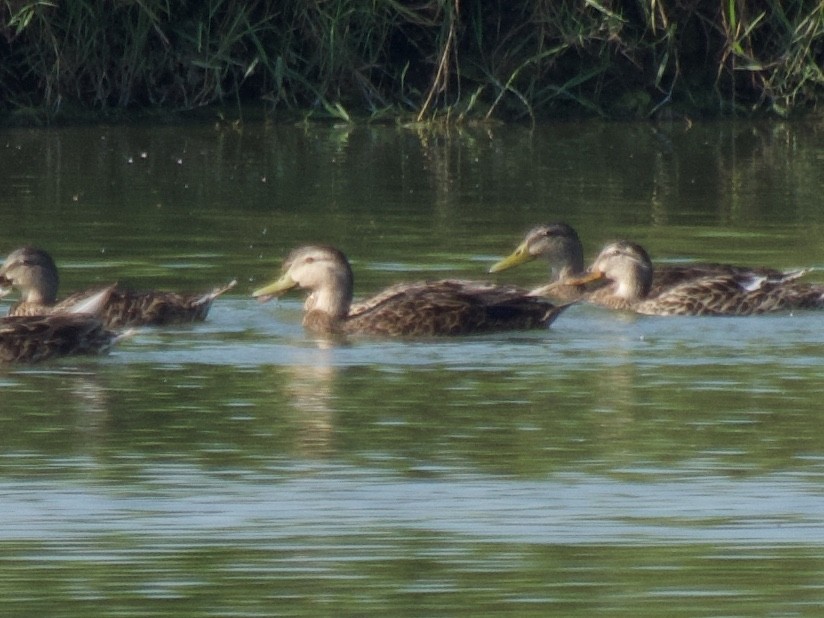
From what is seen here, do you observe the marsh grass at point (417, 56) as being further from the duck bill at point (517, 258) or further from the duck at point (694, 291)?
the duck at point (694, 291)

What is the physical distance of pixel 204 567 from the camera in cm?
653

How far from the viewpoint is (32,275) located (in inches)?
457

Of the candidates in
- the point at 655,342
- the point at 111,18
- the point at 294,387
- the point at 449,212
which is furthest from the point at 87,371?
the point at 111,18

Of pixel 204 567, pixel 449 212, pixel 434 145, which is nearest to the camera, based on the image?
pixel 204 567

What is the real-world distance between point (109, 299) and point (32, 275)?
1.85ft

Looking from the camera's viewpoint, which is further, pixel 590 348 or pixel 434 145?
pixel 434 145

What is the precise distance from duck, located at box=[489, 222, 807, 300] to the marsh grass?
327 inches

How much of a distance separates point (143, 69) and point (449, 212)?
23.0 ft

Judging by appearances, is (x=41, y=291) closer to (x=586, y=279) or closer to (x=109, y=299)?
(x=109, y=299)

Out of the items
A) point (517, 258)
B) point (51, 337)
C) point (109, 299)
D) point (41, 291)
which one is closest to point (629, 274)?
point (517, 258)

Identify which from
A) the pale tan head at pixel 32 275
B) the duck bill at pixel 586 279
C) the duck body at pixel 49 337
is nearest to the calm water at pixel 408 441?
the duck body at pixel 49 337

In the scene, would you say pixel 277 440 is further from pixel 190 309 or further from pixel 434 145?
pixel 434 145

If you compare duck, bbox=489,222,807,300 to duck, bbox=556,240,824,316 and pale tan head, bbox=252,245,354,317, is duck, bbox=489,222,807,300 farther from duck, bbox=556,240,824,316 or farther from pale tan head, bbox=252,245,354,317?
pale tan head, bbox=252,245,354,317

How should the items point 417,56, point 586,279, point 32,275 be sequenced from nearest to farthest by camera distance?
point 32,275, point 586,279, point 417,56
